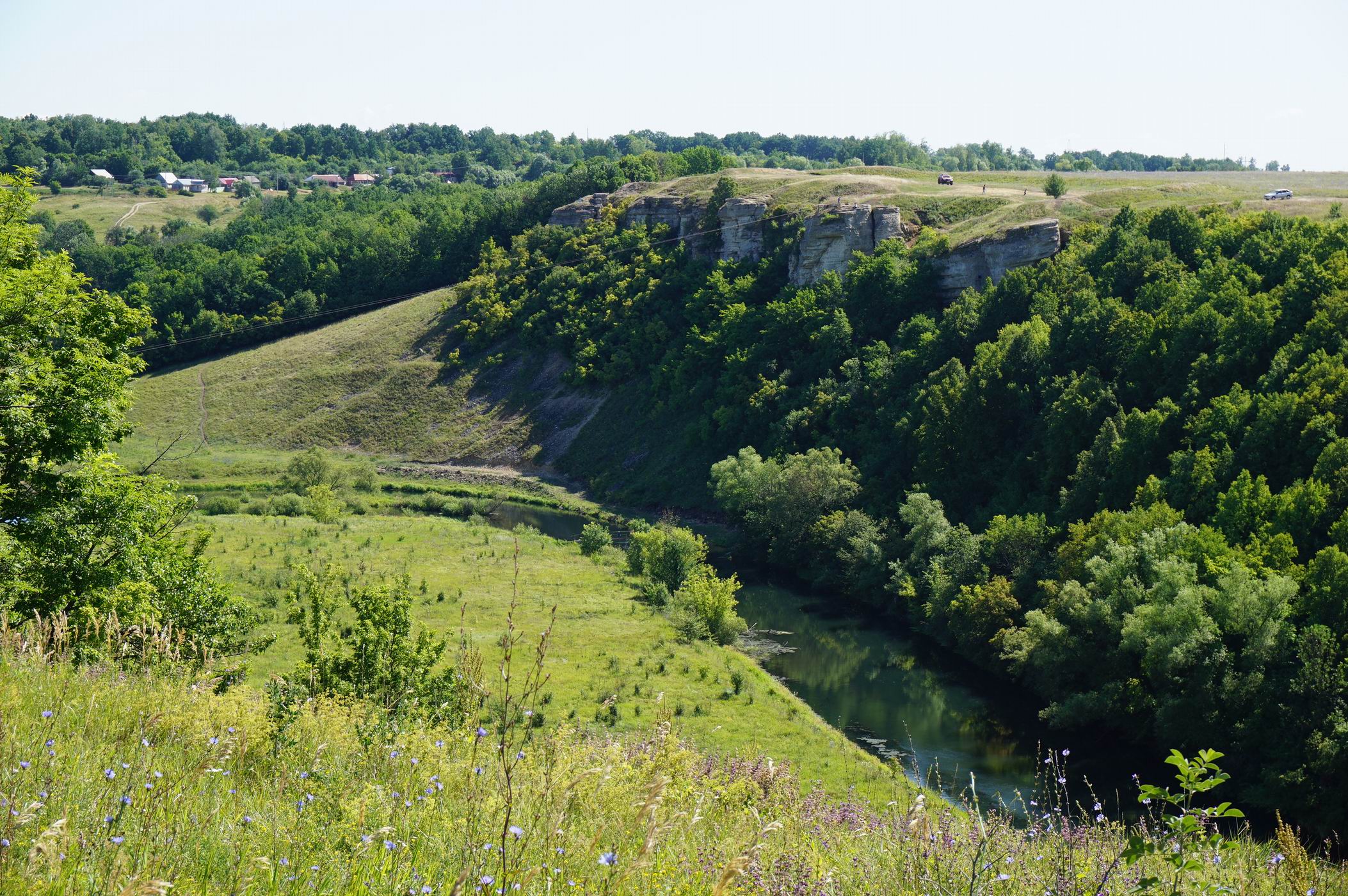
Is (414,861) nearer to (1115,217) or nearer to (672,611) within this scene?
(672,611)

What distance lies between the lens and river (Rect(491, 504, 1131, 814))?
27.9m

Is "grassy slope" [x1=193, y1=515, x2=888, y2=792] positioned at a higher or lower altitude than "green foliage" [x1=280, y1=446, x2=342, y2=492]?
higher

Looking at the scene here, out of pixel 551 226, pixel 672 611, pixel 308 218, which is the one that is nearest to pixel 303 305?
pixel 551 226

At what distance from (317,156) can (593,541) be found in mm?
162592

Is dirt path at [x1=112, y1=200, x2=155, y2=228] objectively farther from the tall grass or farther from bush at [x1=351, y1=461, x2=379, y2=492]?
the tall grass

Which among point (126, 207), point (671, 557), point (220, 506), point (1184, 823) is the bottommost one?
point (220, 506)

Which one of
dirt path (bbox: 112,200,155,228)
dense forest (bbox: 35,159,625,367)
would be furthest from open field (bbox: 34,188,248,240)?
dense forest (bbox: 35,159,625,367)

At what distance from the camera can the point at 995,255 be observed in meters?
55.9

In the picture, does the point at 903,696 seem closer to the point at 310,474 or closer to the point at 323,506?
the point at 323,506

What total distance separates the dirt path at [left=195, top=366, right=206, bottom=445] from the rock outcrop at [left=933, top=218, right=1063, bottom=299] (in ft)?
169

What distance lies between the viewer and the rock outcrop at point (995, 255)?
176ft

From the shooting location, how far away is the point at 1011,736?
30.1 m

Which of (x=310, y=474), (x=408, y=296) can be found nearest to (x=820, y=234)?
A: (x=310, y=474)

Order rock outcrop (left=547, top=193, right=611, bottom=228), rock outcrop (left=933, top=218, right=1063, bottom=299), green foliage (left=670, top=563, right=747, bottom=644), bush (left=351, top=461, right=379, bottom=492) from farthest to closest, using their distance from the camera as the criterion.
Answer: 1. rock outcrop (left=547, top=193, right=611, bottom=228)
2. bush (left=351, top=461, right=379, bottom=492)
3. rock outcrop (left=933, top=218, right=1063, bottom=299)
4. green foliage (left=670, top=563, right=747, bottom=644)
